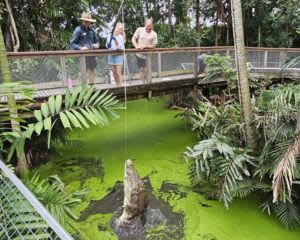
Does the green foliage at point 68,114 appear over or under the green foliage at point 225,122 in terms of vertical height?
over

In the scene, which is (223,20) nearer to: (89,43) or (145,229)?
(89,43)

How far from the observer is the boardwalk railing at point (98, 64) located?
3.66 meters

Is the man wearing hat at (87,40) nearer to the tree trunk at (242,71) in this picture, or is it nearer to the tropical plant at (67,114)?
the tree trunk at (242,71)

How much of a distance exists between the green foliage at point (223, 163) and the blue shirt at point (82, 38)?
2.39 m

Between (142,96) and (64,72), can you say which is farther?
(142,96)

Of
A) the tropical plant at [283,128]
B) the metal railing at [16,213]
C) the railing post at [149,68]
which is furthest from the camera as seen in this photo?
the railing post at [149,68]

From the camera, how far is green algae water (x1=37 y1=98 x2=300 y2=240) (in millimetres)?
3119

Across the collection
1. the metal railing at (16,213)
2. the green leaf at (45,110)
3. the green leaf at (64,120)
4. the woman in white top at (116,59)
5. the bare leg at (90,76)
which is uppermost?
the woman in white top at (116,59)

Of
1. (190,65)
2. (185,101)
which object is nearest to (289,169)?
(190,65)

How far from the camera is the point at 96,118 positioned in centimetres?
179

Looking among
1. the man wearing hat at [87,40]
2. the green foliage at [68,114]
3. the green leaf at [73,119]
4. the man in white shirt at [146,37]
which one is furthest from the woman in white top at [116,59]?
the green leaf at [73,119]

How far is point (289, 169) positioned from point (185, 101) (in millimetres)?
5448

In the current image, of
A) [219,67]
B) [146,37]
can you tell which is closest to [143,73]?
[146,37]

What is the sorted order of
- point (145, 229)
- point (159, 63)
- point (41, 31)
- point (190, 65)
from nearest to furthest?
point (145, 229) < point (159, 63) < point (190, 65) < point (41, 31)
